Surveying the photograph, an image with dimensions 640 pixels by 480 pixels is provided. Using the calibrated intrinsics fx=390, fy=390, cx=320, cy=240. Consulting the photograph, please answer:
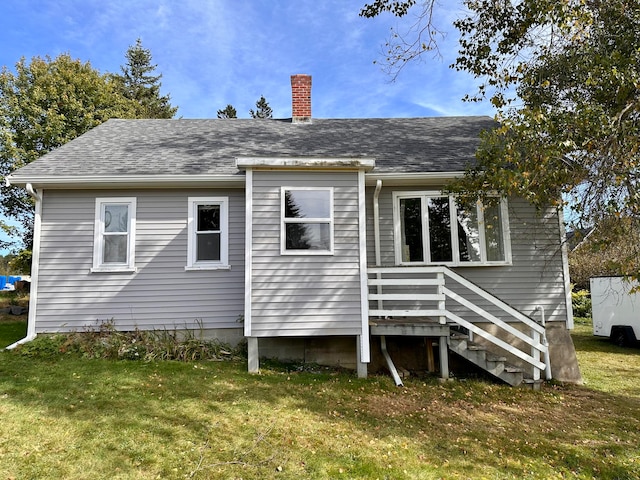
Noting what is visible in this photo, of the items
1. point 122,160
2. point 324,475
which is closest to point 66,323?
point 122,160

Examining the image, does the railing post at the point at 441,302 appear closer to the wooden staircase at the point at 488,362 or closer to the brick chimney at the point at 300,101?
the wooden staircase at the point at 488,362

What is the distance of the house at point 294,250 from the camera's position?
23.4 ft

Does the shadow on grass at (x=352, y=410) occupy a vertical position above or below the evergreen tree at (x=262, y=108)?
below

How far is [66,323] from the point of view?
782 centimetres

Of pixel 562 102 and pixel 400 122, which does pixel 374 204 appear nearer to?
pixel 562 102

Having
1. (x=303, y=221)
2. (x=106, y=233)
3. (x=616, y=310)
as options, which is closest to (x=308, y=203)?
(x=303, y=221)

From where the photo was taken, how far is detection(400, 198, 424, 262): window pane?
8.41m

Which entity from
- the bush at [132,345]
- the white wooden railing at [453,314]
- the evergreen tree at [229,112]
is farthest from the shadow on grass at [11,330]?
the evergreen tree at [229,112]

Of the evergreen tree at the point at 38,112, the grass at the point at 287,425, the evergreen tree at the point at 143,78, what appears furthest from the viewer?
the evergreen tree at the point at 143,78

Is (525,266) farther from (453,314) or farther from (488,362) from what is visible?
(488,362)

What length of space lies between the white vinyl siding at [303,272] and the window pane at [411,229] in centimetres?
167

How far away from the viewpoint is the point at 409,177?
26.3 feet

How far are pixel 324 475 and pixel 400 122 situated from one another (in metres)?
10.2

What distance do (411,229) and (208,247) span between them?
437cm
